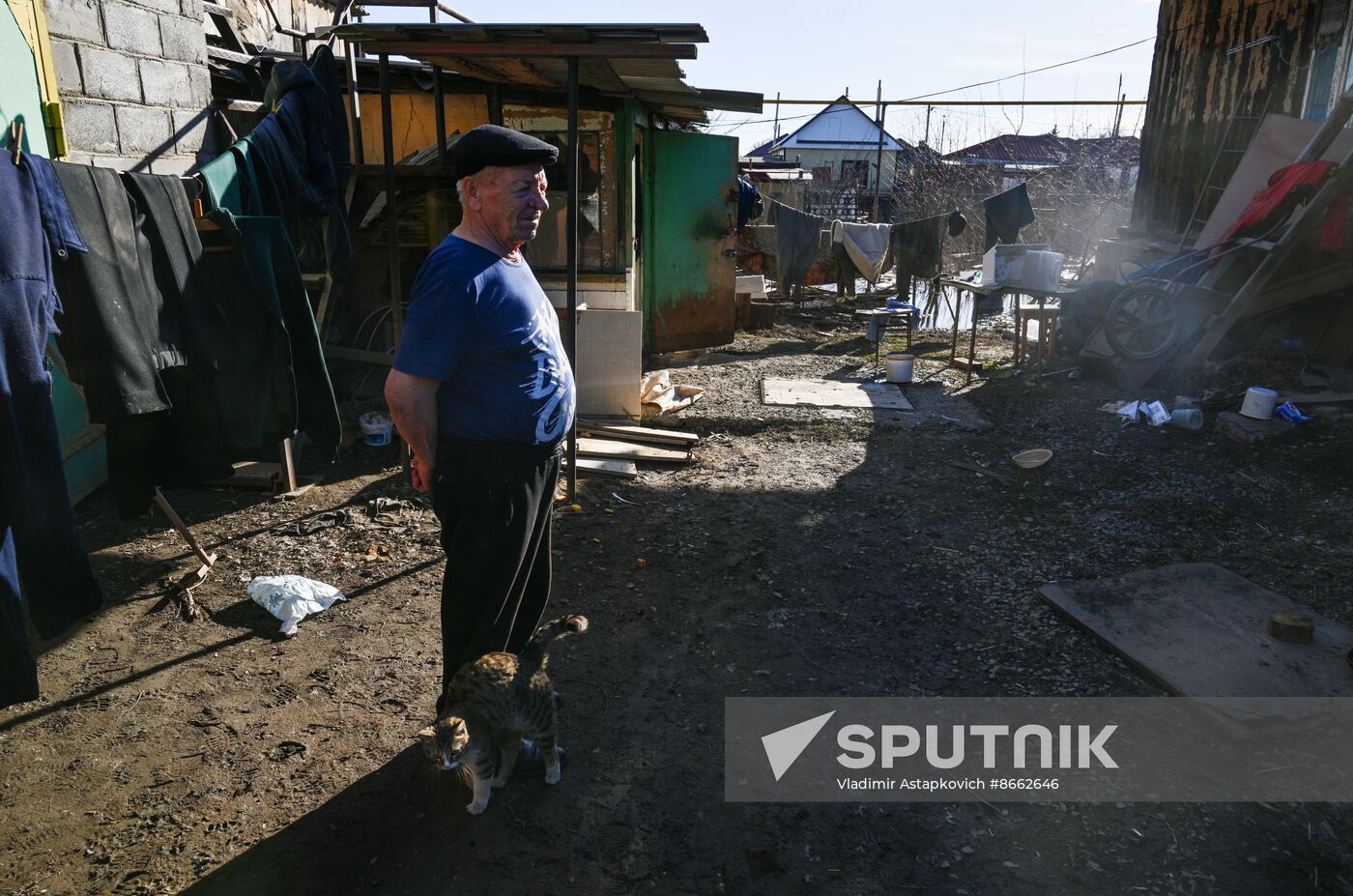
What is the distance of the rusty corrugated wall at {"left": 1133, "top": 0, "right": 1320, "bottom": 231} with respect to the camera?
9742 mm

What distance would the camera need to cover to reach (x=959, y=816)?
292cm

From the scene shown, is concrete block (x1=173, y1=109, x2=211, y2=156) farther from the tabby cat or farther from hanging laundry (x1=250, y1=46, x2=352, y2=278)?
the tabby cat

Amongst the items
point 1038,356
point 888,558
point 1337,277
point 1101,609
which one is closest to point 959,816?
point 1101,609

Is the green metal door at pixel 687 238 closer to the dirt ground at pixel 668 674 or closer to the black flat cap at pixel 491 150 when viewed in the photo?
the dirt ground at pixel 668 674

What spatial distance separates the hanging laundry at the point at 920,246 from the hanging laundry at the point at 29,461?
11882mm

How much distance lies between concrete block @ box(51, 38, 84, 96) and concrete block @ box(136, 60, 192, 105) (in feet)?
1.66

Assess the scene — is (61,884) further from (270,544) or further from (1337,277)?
(1337,277)

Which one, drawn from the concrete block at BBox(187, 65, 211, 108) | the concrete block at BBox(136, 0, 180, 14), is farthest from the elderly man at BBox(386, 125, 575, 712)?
the concrete block at BBox(187, 65, 211, 108)

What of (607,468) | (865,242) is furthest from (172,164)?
(865,242)

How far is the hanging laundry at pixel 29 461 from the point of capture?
2.55 meters

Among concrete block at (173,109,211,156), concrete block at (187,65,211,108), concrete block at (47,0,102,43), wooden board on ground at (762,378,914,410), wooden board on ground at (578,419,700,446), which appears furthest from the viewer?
wooden board on ground at (762,378,914,410)

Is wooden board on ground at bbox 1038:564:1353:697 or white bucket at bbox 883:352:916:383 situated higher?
white bucket at bbox 883:352:916:383

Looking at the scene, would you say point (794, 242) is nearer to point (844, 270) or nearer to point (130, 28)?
point (844, 270)

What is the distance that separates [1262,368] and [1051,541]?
4.16 m
